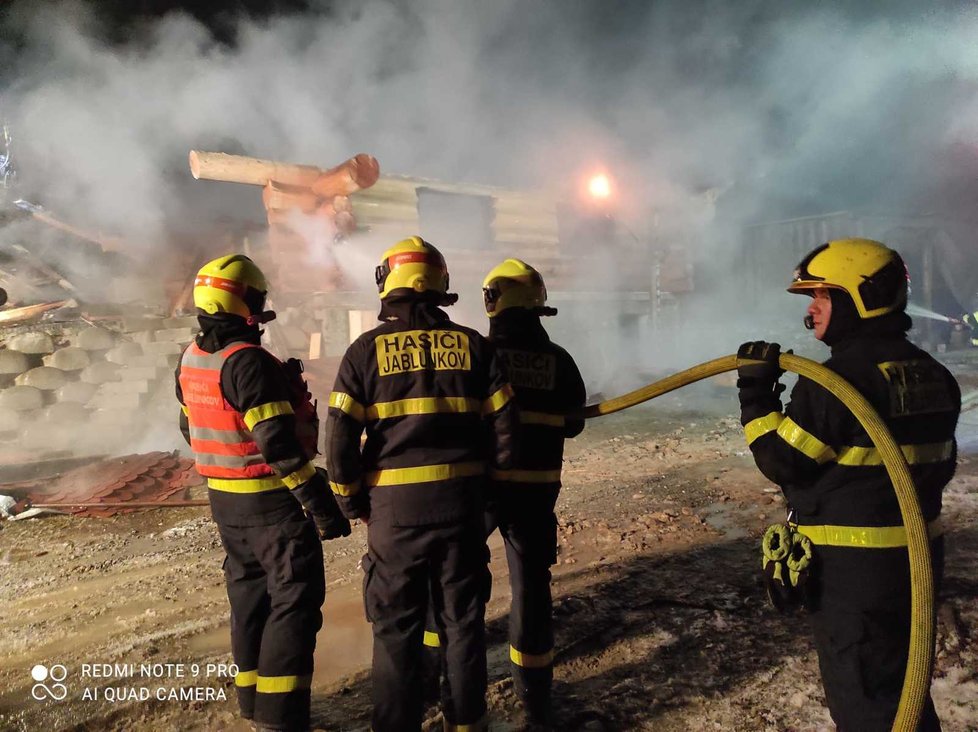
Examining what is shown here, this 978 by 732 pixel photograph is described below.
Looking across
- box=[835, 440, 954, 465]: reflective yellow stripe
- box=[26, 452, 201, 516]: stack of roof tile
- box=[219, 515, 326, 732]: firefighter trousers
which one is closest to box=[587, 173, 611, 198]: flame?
box=[26, 452, 201, 516]: stack of roof tile

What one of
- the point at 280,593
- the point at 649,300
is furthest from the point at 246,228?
the point at 280,593

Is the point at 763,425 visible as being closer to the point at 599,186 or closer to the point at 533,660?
the point at 533,660

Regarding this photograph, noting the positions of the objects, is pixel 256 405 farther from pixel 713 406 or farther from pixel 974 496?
pixel 713 406

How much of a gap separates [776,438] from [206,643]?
3394 millimetres

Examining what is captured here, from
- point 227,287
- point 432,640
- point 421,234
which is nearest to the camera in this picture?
point 227,287

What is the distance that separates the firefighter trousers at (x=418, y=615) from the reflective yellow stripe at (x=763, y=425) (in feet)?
3.77

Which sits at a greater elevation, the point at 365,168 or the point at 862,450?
the point at 365,168

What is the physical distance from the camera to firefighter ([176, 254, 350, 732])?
8.04 feet

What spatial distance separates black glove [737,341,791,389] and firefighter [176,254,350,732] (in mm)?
1798

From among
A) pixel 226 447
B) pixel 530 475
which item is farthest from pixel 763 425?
pixel 226 447

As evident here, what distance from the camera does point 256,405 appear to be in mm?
2424

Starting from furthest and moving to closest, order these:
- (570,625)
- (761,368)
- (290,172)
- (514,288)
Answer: (290,172), (570,625), (514,288), (761,368)

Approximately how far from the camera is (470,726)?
231 cm

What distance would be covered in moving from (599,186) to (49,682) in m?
13.4
